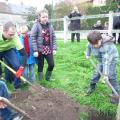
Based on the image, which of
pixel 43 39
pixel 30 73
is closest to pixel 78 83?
pixel 30 73

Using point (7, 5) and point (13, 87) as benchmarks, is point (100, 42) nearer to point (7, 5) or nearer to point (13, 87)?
point (13, 87)

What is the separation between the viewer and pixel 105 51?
5348mm

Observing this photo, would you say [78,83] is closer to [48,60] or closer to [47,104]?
[48,60]

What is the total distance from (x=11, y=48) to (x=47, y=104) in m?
1.20

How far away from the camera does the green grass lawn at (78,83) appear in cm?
569

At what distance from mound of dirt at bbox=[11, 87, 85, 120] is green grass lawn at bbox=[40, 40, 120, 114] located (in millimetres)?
242

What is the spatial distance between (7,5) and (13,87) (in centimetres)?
5884

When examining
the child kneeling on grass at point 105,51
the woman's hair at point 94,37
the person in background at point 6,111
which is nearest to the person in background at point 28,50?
the child kneeling on grass at point 105,51

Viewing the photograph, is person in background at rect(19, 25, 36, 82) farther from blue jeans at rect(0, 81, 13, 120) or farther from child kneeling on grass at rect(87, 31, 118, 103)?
blue jeans at rect(0, 81, 13, 120)

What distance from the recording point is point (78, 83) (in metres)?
6.65

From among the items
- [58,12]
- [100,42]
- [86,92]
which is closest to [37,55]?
[86,92]

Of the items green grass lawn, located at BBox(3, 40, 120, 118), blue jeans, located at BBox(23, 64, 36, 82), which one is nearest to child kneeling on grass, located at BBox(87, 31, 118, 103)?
green grass lawn, located at BBox(3, 40, 120, 118)

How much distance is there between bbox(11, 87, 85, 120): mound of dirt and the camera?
5.25 m

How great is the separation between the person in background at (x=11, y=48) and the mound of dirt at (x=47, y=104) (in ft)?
1.39
